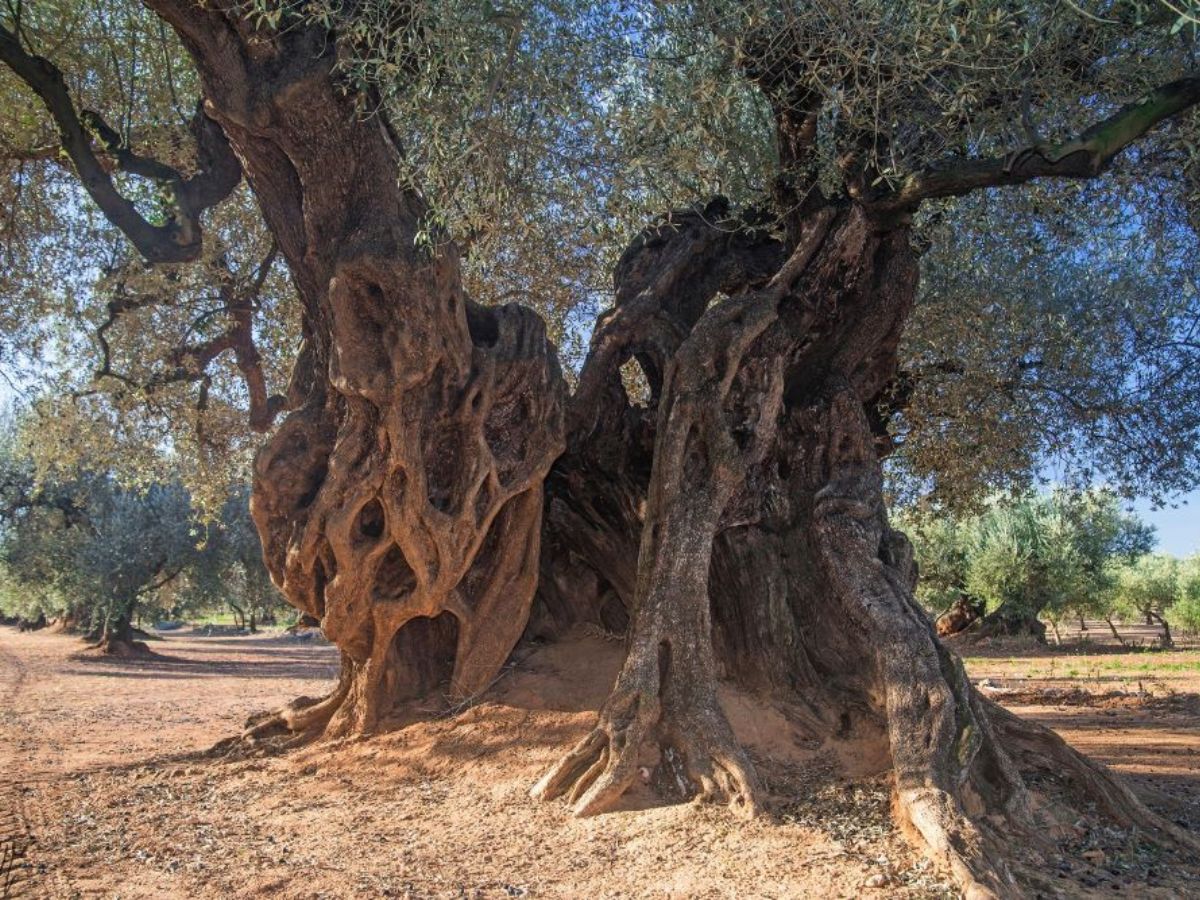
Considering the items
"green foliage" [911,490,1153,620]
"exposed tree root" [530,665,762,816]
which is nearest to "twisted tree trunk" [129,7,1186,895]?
"exposed tree root" [530,665,762,816]

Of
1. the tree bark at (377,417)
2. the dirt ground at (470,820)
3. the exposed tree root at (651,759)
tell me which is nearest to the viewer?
the dirt ground at (470,820)

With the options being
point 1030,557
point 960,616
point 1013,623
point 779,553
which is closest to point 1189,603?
point 1013,623

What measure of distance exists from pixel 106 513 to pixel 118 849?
2469 centimetres

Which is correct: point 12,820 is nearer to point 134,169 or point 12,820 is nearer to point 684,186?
point 134,169

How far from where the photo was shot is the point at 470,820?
575cm

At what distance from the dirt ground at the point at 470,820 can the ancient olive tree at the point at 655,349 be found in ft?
1.12

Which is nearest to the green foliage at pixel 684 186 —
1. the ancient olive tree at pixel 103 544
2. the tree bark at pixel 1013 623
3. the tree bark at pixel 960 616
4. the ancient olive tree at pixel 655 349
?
the ancient olive tree at pixel 655 349

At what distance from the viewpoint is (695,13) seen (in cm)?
684

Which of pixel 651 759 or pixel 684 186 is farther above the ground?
pixel 684 186

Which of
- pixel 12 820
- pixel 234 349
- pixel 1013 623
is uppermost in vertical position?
pixel 234 349

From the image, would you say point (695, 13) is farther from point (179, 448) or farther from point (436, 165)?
point (179, 448)

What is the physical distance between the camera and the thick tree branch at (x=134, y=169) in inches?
316

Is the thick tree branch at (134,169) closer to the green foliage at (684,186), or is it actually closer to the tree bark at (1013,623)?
the green foliage at (684,186)

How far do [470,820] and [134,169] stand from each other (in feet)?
23.5
